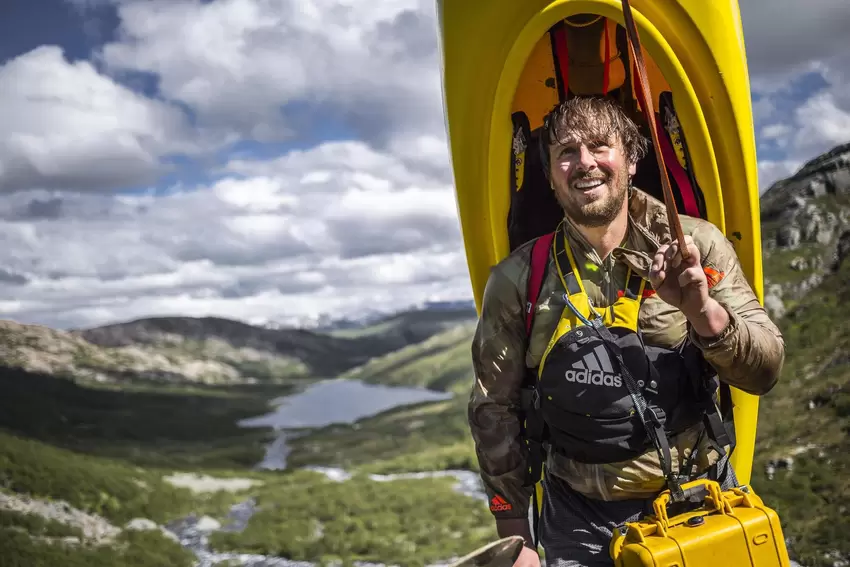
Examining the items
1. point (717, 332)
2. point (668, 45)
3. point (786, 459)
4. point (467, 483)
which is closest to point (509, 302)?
point (717, 332)

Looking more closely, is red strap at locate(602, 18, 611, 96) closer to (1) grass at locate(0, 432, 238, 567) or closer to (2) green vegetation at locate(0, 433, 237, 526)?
(1) grass at locate(0, 432, 238, 567)

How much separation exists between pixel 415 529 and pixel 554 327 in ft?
96.5

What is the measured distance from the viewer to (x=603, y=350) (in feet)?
9.30

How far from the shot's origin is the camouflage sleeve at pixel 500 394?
3.07 metres

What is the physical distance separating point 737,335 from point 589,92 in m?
2.72

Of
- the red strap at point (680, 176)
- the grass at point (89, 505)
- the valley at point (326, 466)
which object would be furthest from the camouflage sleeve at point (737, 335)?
the grass at point (89, 505)

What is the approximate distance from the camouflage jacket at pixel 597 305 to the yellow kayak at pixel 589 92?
1.20 m

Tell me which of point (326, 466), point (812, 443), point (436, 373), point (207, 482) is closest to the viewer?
point (812, 443)

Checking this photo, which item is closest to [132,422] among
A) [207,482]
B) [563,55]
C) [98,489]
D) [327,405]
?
[207,482]

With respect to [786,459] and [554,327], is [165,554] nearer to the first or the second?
[786,459]

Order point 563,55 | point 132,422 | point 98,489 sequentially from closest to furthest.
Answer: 1. point 563,55
2. point 98,489
3. point 132,422

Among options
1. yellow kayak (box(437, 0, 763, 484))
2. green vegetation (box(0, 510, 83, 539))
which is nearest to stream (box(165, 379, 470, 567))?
green vegetation (box(0, 510, 83, 539))

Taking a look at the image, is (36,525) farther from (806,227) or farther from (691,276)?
(806,227)

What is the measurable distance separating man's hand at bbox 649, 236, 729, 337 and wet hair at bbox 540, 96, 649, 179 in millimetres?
831
